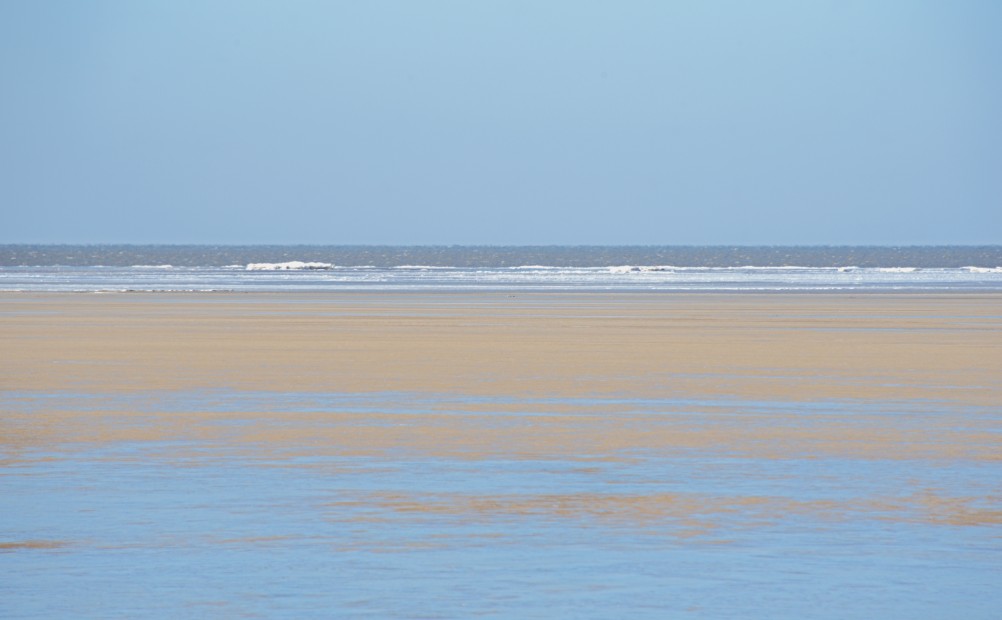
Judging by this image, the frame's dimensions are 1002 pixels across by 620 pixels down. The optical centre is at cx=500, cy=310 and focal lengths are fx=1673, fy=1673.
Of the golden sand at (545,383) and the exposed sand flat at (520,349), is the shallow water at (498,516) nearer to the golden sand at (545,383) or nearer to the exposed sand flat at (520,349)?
the golden sand at (545,383)

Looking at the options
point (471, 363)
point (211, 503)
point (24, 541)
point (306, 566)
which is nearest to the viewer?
point (306, 566)

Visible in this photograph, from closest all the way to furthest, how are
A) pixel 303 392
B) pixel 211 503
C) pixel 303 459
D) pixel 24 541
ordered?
1. pixel 24 541
2. pixel 211 503
3. pixel 303 459
4. pixel 303 392

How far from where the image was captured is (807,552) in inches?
330

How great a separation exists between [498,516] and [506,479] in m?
1.41

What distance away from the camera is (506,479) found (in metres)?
10.8

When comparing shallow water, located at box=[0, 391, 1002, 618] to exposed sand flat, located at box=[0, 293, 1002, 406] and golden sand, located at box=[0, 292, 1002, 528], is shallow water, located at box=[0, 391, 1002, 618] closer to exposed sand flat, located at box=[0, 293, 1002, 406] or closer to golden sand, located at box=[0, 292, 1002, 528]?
golden sand, located at box=[0, 292, 1002, 528]

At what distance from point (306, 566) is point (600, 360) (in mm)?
13491

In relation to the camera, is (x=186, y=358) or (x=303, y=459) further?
(x=186, y=358)

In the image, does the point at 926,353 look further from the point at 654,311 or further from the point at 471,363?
the point at 654,311

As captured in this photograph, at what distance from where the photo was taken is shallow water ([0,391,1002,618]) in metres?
7.44

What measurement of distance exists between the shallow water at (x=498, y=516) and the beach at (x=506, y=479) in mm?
27

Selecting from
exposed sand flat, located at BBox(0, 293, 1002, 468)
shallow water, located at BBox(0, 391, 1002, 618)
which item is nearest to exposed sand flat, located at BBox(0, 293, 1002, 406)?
exposed sand flat, located at BBox(0, 293, 1002, 468)

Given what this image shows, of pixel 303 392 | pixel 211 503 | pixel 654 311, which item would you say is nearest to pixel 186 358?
pixel 303 392

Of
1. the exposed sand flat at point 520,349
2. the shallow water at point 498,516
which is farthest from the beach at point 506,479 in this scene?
the exposed sand flat at point 520,349
